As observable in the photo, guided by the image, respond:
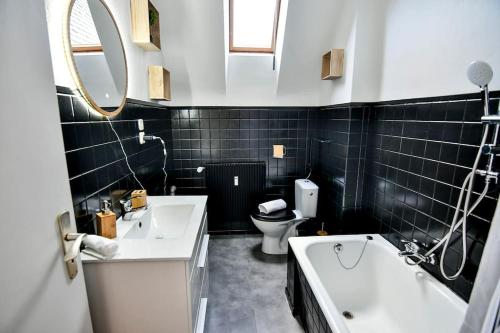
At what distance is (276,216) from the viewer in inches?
96.9

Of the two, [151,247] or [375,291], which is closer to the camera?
[151,247]

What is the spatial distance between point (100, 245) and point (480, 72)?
1.67 metres

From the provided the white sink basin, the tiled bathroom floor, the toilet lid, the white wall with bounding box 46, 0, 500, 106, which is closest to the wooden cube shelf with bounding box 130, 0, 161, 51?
the white wall with bounding box 46, 0, 500, 106

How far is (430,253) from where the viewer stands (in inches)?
55.1

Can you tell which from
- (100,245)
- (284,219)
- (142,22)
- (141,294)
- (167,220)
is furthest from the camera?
(284,219)

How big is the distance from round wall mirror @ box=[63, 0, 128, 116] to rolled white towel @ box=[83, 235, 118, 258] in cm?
65

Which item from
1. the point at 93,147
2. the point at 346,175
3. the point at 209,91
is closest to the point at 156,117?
the point at 209,91

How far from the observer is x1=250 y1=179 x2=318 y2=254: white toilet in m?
2.46

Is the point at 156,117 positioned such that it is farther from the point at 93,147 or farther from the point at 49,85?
the point at 49,85

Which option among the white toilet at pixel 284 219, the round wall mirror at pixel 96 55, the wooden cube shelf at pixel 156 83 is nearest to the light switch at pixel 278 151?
the white toilet at pixel 284 219

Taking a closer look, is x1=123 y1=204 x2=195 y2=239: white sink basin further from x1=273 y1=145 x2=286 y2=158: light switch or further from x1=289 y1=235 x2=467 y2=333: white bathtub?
x1=273 y1=145 x2=286 y2=158: light switch

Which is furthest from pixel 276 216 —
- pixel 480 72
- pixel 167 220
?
pixel 480 72

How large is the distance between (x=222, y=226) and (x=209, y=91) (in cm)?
158

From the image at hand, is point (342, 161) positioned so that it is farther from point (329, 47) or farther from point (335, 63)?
point (329, 47)
